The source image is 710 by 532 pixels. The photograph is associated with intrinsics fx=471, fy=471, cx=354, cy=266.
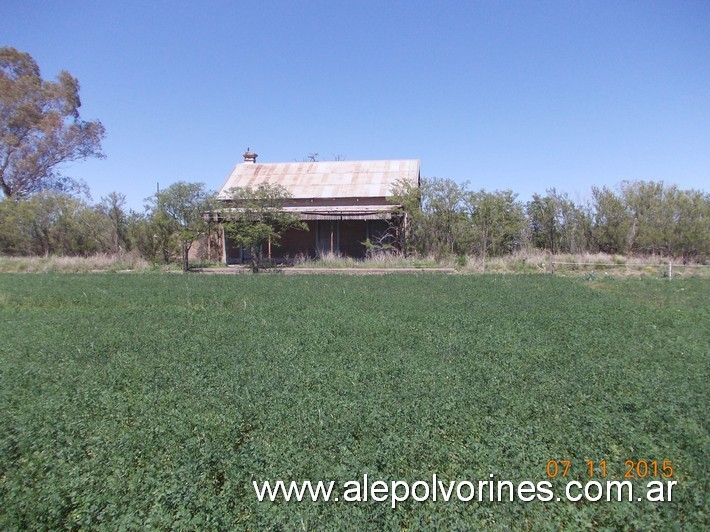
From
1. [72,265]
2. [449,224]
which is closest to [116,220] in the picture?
[72,265]

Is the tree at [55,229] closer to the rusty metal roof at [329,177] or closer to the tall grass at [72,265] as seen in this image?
the tall grass at [72,265]

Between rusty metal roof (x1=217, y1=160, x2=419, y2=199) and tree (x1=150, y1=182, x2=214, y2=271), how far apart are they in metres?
3.46

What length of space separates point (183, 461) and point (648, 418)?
4278mm

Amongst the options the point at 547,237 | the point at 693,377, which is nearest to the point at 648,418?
the point at 693,377

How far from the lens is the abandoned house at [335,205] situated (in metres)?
27.4

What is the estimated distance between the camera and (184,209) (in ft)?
83.3

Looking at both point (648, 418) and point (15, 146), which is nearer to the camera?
point (648, 418)

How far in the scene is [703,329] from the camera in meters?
9.21

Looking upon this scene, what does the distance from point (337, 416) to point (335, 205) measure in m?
25.3

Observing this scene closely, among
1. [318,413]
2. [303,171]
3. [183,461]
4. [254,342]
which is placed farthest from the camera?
[303,171]

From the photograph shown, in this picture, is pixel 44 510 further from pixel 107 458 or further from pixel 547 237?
pixel 547 237

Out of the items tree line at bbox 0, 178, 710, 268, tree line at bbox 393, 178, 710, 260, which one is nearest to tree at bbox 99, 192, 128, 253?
tree line at bbox 0, 178, 710, 268
